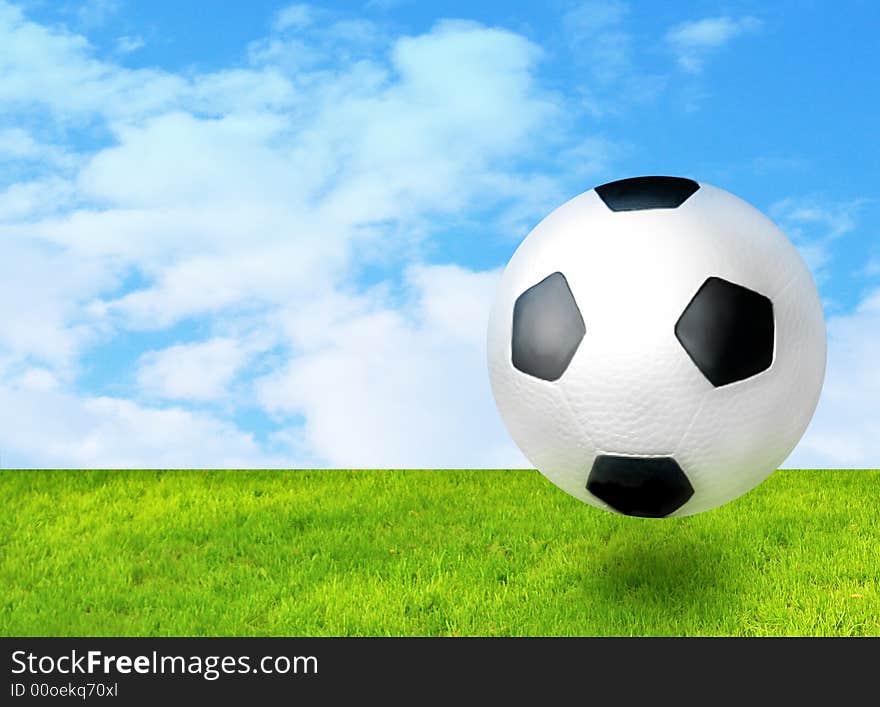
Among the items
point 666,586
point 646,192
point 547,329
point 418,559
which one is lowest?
point 666,586

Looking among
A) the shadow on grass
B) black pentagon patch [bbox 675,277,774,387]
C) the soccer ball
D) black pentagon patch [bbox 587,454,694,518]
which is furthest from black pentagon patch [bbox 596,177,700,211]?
the shadow on grass

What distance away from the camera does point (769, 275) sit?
Answer: 3850 mm

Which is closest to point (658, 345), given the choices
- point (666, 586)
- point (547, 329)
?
point (547, 329)

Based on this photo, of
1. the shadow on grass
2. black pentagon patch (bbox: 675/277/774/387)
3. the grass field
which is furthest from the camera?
the grass field

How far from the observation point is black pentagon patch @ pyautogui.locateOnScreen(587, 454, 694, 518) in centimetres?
381

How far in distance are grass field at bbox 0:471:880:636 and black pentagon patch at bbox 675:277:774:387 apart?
1.85 metres

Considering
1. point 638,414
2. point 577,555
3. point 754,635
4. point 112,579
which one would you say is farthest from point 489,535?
point 638,414

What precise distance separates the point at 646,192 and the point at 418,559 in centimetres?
303

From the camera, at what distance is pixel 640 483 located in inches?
152

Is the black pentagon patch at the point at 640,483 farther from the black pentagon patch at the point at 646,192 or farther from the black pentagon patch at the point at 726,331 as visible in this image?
the black pentagon patch at the point at 646,192

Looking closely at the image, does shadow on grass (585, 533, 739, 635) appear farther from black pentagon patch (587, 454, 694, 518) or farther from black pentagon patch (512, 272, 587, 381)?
black pentagon patch (512, 272, 587, 381)

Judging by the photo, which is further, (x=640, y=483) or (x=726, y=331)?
(x=640, y=483)

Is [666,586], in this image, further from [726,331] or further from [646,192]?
[646,192]

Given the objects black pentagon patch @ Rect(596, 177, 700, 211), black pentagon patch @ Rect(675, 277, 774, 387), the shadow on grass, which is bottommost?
the shadow on grass
